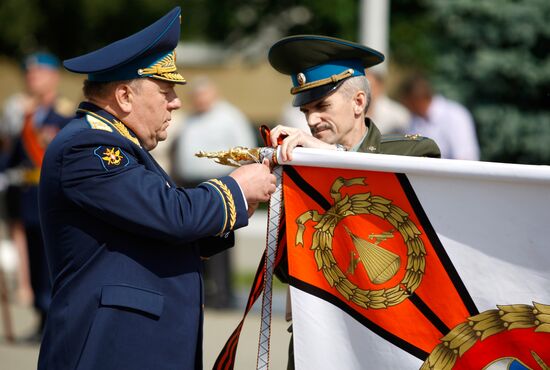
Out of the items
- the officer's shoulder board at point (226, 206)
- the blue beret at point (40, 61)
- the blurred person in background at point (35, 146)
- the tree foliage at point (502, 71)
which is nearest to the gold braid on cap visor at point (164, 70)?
the officer's shoulder board at point (226, 206)

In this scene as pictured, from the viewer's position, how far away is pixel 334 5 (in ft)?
57.4

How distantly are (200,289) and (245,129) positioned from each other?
635 centimetres

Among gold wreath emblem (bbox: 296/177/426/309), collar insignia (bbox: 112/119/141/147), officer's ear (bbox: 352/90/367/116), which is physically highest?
officer's ear (bbox: 352/90/367/116)

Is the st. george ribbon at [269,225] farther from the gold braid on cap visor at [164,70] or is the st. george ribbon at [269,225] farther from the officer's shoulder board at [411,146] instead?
the officer's shoulder board at [411,146]

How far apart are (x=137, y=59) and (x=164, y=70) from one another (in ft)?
0.36

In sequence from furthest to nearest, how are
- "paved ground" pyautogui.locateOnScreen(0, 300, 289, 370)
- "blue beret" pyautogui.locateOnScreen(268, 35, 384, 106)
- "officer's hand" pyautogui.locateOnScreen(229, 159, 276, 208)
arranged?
1. "paved ground" pyautogui.locateOnScreen(0, 300, 289, 370)
2. "blue beret" pyautogui.locateOnScreen(268, 35, 384, 106)
3. "officer's hand" pyautogui.locateOnScreen(229, 159, 276, 208)

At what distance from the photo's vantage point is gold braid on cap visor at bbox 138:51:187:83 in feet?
12.1

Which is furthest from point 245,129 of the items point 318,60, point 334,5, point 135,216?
point 334,5

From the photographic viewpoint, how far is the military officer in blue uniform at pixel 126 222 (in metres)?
3.52

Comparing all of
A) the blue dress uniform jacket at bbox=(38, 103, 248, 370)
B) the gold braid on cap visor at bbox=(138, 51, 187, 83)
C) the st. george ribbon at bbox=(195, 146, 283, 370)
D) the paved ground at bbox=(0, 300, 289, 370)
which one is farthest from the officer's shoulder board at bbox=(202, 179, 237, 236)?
the paved ground at bbox=(0, 300, 289, 370)

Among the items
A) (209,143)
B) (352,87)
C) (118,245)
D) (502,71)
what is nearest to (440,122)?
(209,143)

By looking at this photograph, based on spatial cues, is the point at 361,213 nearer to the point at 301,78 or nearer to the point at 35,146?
the point at 301,78

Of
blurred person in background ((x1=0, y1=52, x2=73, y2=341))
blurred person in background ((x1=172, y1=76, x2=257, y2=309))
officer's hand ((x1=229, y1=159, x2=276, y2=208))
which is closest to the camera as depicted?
officer's hand ((x1=229, y1=159, x2=276, y2=208))

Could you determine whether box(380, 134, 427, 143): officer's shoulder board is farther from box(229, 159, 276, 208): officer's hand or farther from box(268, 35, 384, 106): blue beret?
box(229, 159, 276, 208): officer's hand
